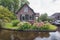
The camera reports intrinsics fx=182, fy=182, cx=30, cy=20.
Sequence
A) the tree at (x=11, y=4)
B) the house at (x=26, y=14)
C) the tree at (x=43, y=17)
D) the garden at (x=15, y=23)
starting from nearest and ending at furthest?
the garden at (x=15, y=23)
the house at (x=26, y=14)
the tree at (x=43, y=17)
the tree at (x=11, y=4)

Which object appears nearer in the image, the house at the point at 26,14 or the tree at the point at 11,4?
the house at the point at 26,14

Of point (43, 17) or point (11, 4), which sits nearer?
point (43, 17)

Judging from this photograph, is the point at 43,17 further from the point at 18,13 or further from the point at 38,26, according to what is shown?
the point at 38,26

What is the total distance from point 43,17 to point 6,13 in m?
15.6

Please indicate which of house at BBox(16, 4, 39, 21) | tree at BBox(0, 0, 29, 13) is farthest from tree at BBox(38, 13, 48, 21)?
tree at BBox(0, 0, 29, 13)

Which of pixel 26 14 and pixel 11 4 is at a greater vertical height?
pixel 11 4

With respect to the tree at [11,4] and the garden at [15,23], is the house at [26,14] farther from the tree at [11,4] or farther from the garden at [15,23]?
the tree at [11,4]

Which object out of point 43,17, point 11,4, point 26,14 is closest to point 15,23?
point 26,14

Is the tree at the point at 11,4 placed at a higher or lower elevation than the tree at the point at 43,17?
higher

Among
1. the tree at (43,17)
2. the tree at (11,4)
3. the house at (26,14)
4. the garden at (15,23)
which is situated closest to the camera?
the garden at (15,23)

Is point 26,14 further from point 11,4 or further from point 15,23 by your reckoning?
point 15,23

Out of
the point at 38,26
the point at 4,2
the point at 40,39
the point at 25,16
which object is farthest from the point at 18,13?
the point at 40,39

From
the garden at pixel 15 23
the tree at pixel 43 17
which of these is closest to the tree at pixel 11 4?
the garden at pixel 15 23

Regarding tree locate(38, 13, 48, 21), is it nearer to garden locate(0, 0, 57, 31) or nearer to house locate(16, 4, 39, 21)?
garden locate(0, 0, 57, 31)
